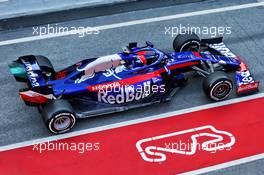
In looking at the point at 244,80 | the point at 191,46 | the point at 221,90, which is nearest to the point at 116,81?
the point at 221,90

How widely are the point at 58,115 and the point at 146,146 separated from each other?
169 cm

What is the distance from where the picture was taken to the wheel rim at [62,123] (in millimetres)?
7970

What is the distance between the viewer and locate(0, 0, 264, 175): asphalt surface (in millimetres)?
8445

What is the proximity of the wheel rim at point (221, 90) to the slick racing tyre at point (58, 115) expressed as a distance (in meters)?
2.87

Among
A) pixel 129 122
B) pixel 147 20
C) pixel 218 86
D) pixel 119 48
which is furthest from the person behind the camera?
pixel 147 20

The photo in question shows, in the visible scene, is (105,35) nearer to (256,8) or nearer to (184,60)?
(184,60)
